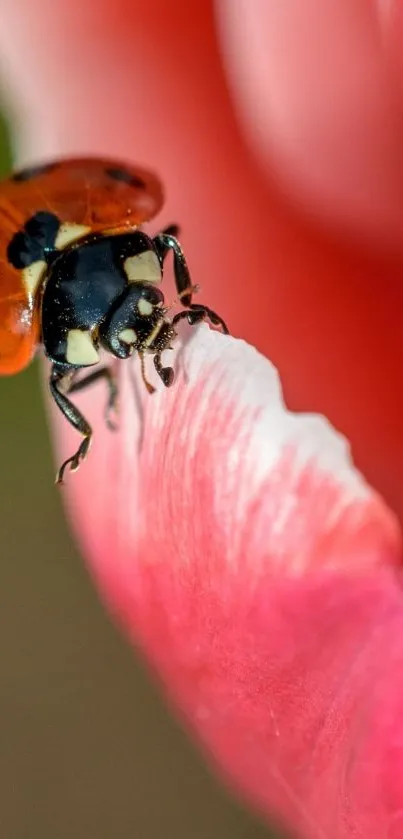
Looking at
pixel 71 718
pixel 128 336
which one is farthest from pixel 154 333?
pixel 71 718

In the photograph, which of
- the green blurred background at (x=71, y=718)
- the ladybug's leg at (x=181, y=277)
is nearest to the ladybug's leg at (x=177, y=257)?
the ladybug's leg at (x=181, y=277)

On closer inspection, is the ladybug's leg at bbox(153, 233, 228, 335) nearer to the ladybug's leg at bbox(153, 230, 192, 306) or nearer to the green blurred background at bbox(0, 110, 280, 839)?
the ladybug's leg at bbox(153, 230, 192, 306)

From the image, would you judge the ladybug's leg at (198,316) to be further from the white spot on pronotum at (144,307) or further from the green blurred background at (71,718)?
the green blurred background at (71,718)

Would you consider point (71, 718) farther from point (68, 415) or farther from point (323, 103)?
point (323, 103)

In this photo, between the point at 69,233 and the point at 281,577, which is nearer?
the point at 281,577

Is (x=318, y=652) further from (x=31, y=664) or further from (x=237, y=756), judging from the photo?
(x=31, y=664)

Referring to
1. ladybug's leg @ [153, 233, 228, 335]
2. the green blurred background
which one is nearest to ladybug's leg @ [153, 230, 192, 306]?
ladybug's leg @ [153, 233, 228, 335]

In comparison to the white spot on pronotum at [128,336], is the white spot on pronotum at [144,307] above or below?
above
